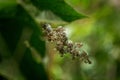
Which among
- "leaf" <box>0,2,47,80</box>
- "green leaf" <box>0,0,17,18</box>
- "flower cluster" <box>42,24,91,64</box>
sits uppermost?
"flower cluster" <box>42,24,91,64</box>

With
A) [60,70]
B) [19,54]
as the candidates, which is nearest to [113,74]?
[60,70]

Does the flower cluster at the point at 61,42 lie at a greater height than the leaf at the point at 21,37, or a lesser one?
greater

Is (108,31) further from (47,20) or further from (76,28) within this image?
(47,20)

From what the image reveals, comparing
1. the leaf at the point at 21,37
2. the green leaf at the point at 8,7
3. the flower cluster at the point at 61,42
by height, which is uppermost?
the flower cluster at the point at 61,42

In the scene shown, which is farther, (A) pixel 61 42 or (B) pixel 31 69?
(A) pixel 61 42

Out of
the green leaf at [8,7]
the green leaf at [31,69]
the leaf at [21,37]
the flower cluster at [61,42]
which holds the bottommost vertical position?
the green leaf at [31,69]

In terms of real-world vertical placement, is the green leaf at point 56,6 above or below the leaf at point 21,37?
above

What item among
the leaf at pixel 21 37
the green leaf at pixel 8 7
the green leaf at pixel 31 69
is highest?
the green leaf at pixel 8 7

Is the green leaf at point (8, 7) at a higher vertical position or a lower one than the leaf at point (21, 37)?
higher
